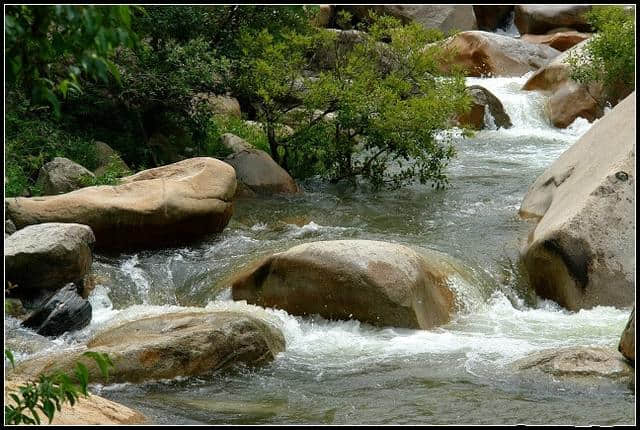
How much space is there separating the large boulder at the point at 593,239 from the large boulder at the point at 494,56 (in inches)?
501

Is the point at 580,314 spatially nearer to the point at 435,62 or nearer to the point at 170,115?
the point at 435,62

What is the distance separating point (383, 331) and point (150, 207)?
352cm

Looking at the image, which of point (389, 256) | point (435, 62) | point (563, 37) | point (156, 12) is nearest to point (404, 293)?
point (389, 256)

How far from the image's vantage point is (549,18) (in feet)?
92.5

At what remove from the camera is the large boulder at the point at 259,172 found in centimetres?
1451

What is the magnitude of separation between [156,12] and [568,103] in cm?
944

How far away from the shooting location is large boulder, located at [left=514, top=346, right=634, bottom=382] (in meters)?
7.22

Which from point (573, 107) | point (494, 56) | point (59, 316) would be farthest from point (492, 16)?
point (59, 316)

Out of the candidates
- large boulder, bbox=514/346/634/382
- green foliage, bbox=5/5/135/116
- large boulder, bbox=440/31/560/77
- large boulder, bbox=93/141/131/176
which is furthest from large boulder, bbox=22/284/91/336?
large boulder, bbox=440/31/560/77

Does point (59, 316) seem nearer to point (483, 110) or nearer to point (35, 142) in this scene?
point (35, 142)

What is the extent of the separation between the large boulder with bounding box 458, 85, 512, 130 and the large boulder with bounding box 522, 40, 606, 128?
1077mm

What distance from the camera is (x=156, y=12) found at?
1484 cm

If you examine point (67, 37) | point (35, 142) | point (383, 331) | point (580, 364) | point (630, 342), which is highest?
point (67, 37)

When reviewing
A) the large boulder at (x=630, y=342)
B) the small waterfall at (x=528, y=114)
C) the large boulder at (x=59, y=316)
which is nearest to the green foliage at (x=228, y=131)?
the small waterfall at (x=528, y=114)
